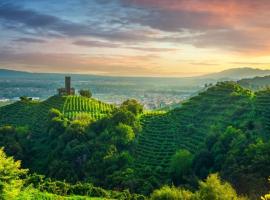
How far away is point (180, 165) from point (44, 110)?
52.1 meters

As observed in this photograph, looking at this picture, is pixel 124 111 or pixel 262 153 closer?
pixel 262 153

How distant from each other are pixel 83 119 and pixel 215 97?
27.5m

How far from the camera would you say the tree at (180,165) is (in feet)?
204

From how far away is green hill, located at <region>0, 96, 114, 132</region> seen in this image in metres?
98.6

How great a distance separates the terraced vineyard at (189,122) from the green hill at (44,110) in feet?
56.0

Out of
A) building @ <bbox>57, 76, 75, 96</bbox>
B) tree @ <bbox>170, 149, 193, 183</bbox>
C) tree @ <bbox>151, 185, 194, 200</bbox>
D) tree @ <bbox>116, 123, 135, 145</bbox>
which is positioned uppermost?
building @ <bbox>57, 76, 75, 96</bbox>

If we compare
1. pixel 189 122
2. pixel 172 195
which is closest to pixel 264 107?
pixel 189 122

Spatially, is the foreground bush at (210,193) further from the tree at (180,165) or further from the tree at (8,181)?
Result: the tree at (180,165)

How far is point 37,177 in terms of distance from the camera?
52844 millimetres

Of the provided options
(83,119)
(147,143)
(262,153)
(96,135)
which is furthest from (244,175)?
(83,119)

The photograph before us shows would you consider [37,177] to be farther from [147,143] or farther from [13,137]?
[13,137]

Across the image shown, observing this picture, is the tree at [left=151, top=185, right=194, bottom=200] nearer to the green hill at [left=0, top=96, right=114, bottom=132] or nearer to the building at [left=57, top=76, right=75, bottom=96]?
the green hill at [left=0, top=96, right=114, bottom=132]

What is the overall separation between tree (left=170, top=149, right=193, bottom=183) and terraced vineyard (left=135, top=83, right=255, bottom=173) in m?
2.75

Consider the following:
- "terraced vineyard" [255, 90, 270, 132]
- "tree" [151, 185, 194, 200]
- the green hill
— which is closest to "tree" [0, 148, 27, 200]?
"tree" [151, 185, 194, 200]
